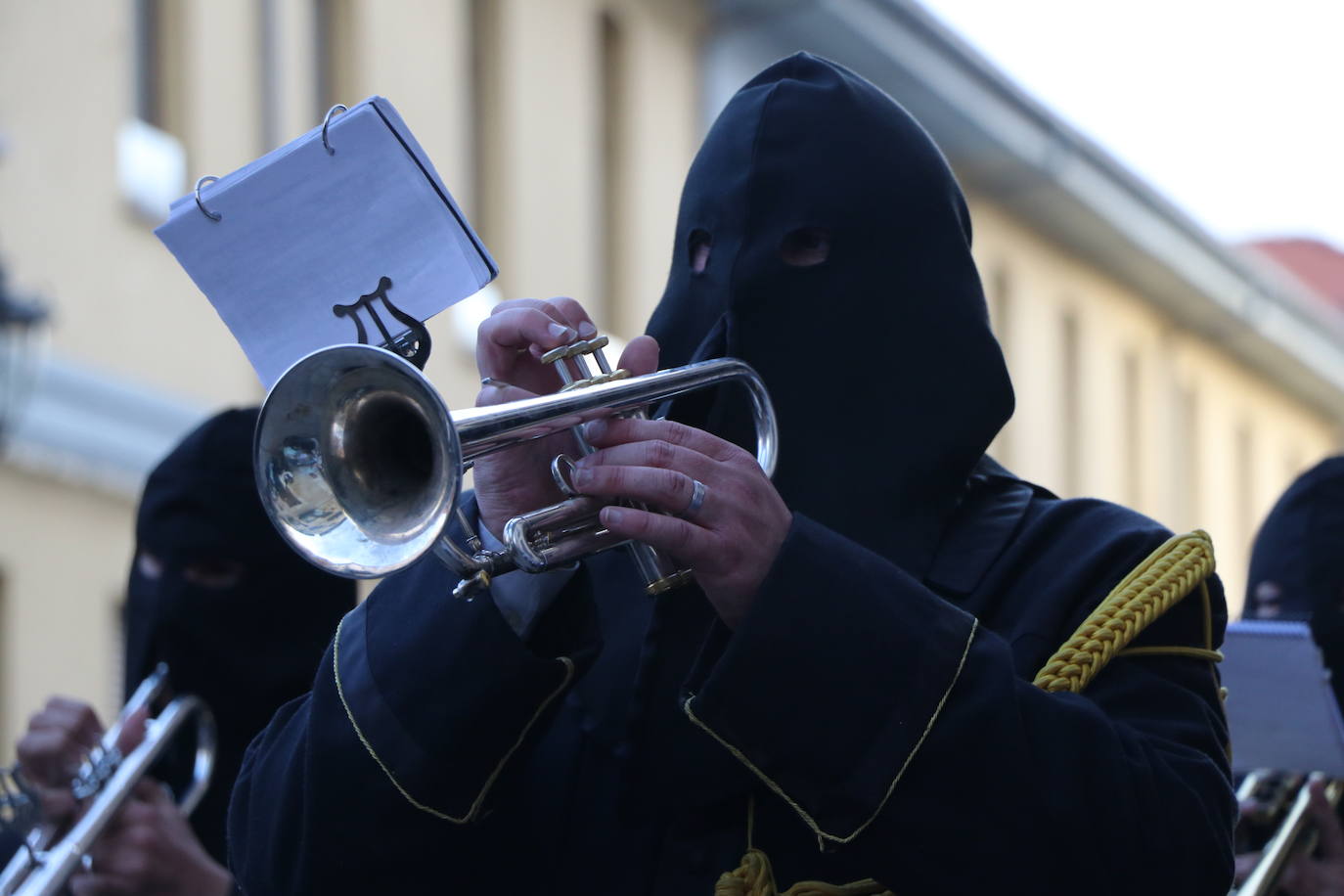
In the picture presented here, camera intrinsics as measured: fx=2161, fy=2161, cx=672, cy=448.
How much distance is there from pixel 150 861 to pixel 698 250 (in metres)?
1.81

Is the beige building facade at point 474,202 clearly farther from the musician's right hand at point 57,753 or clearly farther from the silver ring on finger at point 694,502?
the silver ring on finger at point 694,502

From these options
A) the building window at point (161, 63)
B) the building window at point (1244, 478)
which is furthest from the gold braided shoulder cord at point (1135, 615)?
the building window at point (1244, 478)

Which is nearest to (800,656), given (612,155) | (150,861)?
(150,861)

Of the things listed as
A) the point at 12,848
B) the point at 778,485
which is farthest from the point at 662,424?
the point at 12,848

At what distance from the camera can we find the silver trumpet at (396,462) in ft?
8.07

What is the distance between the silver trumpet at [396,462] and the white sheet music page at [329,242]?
7.1 inches

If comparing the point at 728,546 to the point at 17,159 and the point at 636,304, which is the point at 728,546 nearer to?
the point at 17,159

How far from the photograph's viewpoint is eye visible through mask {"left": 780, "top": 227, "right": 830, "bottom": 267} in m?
2.89

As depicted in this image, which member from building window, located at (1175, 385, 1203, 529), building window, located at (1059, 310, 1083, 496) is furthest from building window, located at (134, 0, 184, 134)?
building window, located at (1175, 385, 1203, 529)

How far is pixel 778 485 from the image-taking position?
9.17ft

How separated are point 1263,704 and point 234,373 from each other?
25.8 ft

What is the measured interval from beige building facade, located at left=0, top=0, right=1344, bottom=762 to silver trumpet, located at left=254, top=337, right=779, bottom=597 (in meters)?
7.28

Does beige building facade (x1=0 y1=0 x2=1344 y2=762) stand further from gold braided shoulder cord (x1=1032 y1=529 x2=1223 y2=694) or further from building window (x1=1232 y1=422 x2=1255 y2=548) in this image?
gold braided shoulder cord (x1=1032 y1=529 x2=1223 y2=694)

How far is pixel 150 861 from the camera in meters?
4.07
